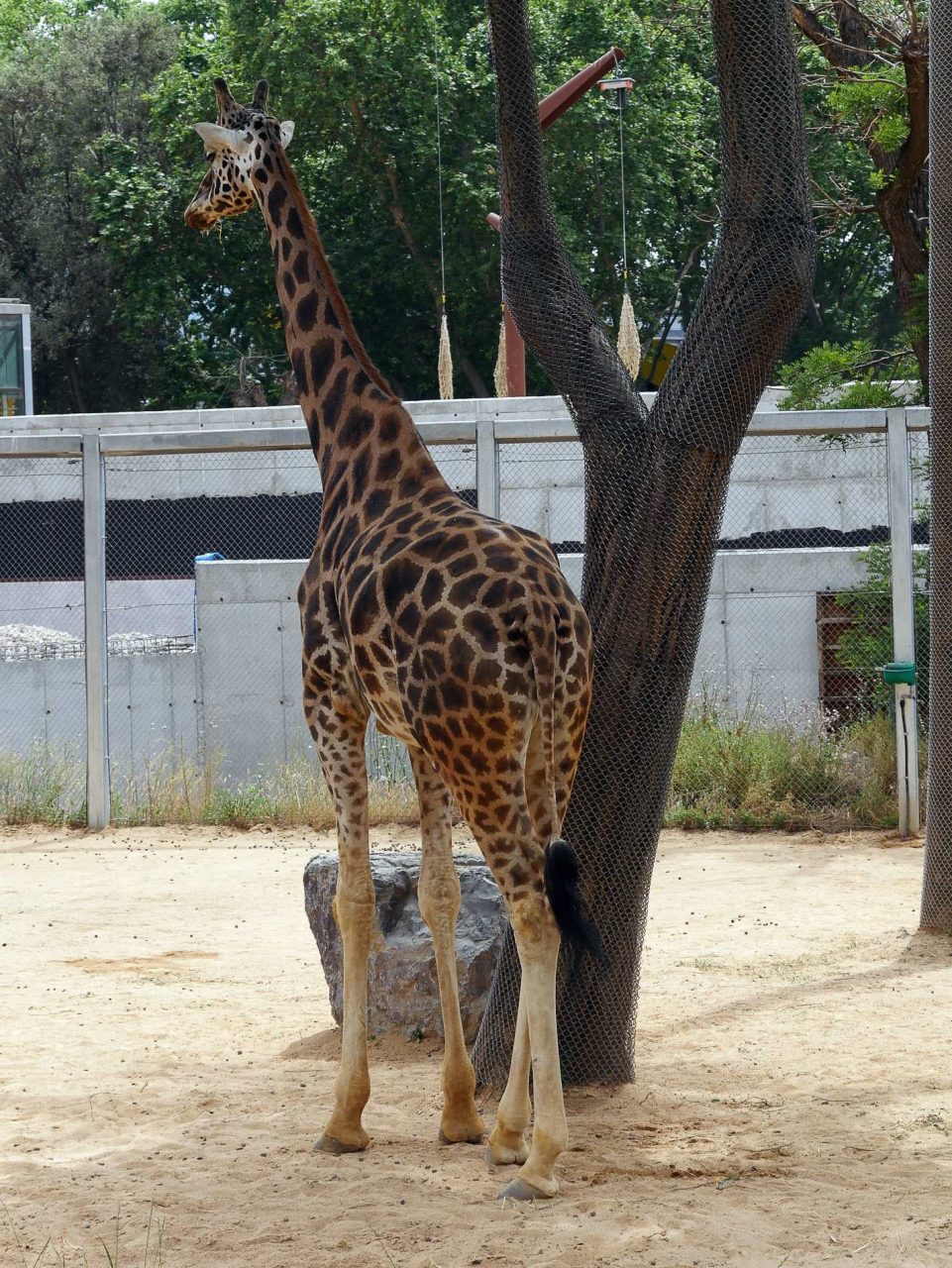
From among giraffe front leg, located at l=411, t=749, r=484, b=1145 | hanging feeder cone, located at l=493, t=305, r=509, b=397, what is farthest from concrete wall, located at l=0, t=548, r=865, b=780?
hanging feeder cone, located at l=493, t=305, r=509, b=397

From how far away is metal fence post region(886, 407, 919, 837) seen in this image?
1076 cm

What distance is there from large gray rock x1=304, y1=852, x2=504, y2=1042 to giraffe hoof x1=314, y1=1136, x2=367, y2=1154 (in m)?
1.12

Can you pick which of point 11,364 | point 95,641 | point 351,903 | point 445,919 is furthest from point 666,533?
point 11,364

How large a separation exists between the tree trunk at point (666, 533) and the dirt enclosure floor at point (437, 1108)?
1.32 feet

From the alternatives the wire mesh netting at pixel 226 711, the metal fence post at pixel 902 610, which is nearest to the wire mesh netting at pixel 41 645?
the wire mesh netting at pixel 226 711

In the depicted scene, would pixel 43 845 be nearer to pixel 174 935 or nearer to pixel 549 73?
pixel 174 935

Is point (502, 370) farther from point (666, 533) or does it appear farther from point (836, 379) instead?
point (666, 533)

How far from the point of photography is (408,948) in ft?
19.8

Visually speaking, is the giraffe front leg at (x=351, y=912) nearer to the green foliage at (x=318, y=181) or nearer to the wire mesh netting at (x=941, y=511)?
the wire mesh netting at (x=941, y=511)

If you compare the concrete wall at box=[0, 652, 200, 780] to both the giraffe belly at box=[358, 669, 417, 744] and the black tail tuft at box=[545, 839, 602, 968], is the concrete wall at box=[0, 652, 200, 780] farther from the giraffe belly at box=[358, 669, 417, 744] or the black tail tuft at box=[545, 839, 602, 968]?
the black tail tuft at box=[545, 839, 602, 968]

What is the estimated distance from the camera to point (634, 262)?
33.4 meters

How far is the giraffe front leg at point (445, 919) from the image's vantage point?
487 centimetres

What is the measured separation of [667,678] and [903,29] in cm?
1069

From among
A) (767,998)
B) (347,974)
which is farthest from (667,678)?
(767,998)
